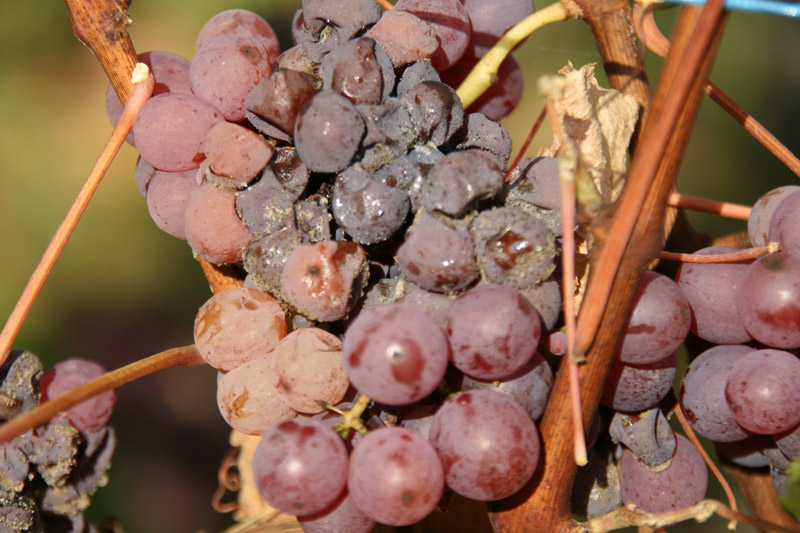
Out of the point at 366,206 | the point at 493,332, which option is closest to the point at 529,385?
the point at 493,332

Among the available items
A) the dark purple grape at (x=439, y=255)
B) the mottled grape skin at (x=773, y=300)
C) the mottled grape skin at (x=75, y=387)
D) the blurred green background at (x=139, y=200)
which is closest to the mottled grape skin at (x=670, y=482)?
the mottled grape skin at (x=773, y=300)

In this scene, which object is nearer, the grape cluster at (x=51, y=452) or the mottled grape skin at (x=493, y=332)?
the mottled grape skin at (x=493, y=332)

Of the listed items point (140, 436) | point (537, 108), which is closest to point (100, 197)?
point (140, 436)

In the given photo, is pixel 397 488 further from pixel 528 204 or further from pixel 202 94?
pixel 202 94

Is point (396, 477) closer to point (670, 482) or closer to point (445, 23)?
point (670, 482)

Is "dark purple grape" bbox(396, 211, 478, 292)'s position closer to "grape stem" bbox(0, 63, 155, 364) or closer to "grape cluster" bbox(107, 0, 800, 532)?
"grape cluster" bbox(107, 0, 800, 532)

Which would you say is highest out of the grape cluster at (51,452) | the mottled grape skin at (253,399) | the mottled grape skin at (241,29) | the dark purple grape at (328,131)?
the mottled grape skin at (241,29)

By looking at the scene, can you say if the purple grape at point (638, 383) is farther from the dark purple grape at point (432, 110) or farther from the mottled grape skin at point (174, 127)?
the mottled grape skin at point (174, 127)
